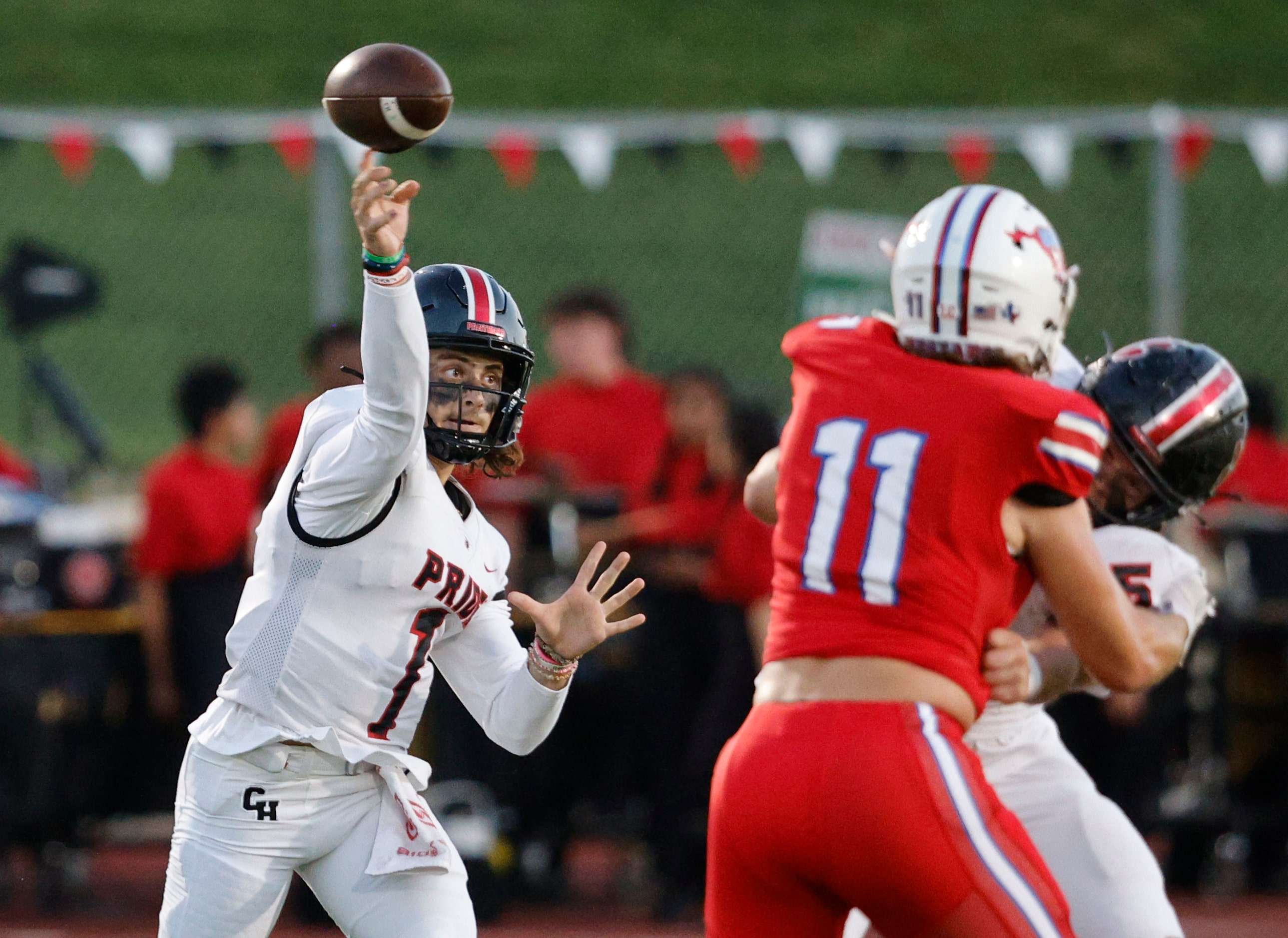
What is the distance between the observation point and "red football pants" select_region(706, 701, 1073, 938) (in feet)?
10.6

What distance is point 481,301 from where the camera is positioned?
4.09 meters

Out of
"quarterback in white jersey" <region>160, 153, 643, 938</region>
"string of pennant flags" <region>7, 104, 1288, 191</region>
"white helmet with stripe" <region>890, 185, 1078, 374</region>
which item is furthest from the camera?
"string of pennant flags" <region>7, 104, 1288, 191</region>

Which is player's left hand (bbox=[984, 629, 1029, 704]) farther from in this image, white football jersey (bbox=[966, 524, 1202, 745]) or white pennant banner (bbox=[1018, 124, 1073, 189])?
white pennant banner (bbox=[1018, 124, 1073, 189])

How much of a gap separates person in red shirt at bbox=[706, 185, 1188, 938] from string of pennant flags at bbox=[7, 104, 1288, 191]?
555 centimetres

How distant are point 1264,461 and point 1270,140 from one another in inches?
61.3

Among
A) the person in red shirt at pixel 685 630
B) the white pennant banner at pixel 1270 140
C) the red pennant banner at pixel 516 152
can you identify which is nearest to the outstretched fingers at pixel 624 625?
the person in red shirt at pixel 685 630

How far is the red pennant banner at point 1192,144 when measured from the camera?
352 inches

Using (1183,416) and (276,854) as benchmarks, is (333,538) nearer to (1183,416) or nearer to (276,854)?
(276,854)

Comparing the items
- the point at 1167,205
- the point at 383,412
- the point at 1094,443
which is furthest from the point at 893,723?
the point at 1167,205

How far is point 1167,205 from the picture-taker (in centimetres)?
892

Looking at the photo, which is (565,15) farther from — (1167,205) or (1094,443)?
(1094,443)

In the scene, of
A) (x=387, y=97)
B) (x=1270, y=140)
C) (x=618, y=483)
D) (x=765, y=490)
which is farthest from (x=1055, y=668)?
(x=1270, y=140)

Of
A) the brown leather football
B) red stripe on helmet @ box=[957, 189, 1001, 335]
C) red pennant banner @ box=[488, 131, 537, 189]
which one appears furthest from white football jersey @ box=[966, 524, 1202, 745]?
red pennant banner @ box=[488, 131, 537, 189]

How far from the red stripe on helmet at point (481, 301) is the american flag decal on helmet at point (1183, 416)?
139 centimetres
